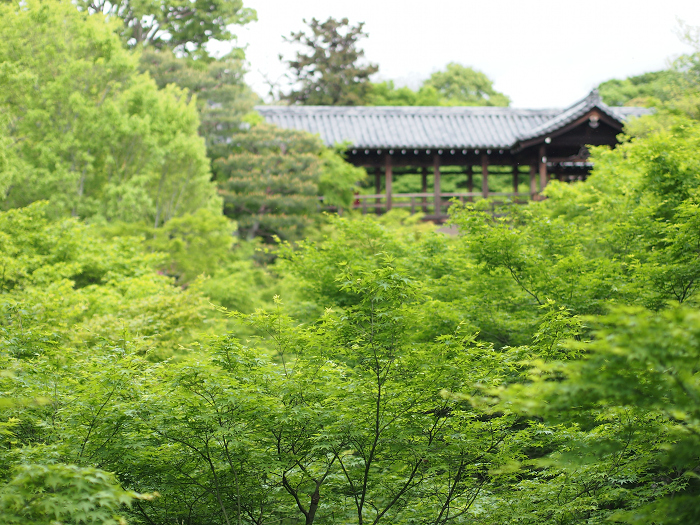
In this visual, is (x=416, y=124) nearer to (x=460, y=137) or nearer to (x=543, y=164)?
(x=460, y=137)

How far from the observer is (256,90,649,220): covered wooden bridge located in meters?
19.0

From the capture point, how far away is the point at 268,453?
5238 millimetres

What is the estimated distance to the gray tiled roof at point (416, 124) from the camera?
20266 millimetres

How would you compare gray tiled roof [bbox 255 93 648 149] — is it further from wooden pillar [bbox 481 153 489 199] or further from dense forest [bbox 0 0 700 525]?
dense forest [bbox 0 0 700 525]

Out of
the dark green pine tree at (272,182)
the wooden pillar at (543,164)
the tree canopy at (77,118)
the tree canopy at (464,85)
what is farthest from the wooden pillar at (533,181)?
the tree canopy at (464,85)

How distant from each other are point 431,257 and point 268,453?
5331 mm

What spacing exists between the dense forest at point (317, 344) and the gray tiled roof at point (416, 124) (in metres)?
5.71

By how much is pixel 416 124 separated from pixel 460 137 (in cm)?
179

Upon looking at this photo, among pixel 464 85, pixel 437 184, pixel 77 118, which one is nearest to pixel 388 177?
pixel 437 184

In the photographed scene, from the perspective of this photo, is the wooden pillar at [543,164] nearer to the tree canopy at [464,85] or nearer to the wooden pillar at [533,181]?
the wooden pillar at [533,181]

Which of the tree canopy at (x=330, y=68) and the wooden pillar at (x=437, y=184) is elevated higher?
the tree canopy at (x=330, y=68)

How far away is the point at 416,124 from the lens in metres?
21.7

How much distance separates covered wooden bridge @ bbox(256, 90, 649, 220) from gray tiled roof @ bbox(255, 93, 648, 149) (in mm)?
32

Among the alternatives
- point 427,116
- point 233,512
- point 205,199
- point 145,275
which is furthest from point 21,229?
point 427,116
